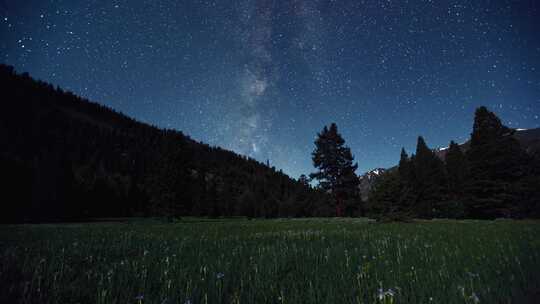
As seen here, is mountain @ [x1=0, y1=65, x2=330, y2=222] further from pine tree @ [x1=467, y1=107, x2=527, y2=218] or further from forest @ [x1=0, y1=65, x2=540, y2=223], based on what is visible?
pine tree @ [x1=467, y1=107, x2=527, y2=218]

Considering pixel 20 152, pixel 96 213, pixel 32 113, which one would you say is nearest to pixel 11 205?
pixel 96 213

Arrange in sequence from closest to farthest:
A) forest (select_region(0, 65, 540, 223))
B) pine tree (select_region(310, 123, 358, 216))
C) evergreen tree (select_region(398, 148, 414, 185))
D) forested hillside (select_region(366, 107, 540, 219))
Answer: forested hillside (select_region(366, 107, 540, 219)), forest (select_region(0, 65, 540, 223)), pine tree (select_region(310, 123, 358, 216)), evergreen tree (select_region(398, 148, 414, 185))

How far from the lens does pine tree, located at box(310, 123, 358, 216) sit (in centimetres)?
4938

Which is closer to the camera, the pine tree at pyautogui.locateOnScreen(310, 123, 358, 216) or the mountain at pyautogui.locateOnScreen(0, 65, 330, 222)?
the mountain at pyautogui.locateOnScreen(0, 65, 330, 222)

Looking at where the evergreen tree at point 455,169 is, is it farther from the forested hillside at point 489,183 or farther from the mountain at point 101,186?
the mountain at point 101,186

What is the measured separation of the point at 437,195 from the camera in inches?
2032

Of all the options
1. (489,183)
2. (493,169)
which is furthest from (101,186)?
(493,169)

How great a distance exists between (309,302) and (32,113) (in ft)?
901

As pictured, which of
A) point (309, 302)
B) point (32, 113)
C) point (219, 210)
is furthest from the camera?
point (32, 113)

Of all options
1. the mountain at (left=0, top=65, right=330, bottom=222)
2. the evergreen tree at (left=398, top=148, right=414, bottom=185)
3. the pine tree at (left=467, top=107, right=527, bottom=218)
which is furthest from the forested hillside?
the mountain at (left=0, top=65, right=330, bottom=222)

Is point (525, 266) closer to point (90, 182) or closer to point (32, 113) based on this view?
point (90, 182)

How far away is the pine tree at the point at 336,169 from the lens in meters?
49.4

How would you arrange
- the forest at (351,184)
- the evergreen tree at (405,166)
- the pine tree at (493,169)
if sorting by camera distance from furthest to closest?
the evergreen tree at (405,166)
the pine tree at (493,169)
the forest at (351,184)

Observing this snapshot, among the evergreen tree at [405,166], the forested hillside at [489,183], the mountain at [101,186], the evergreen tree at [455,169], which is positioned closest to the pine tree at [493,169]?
the forested hillside at [489,183]
